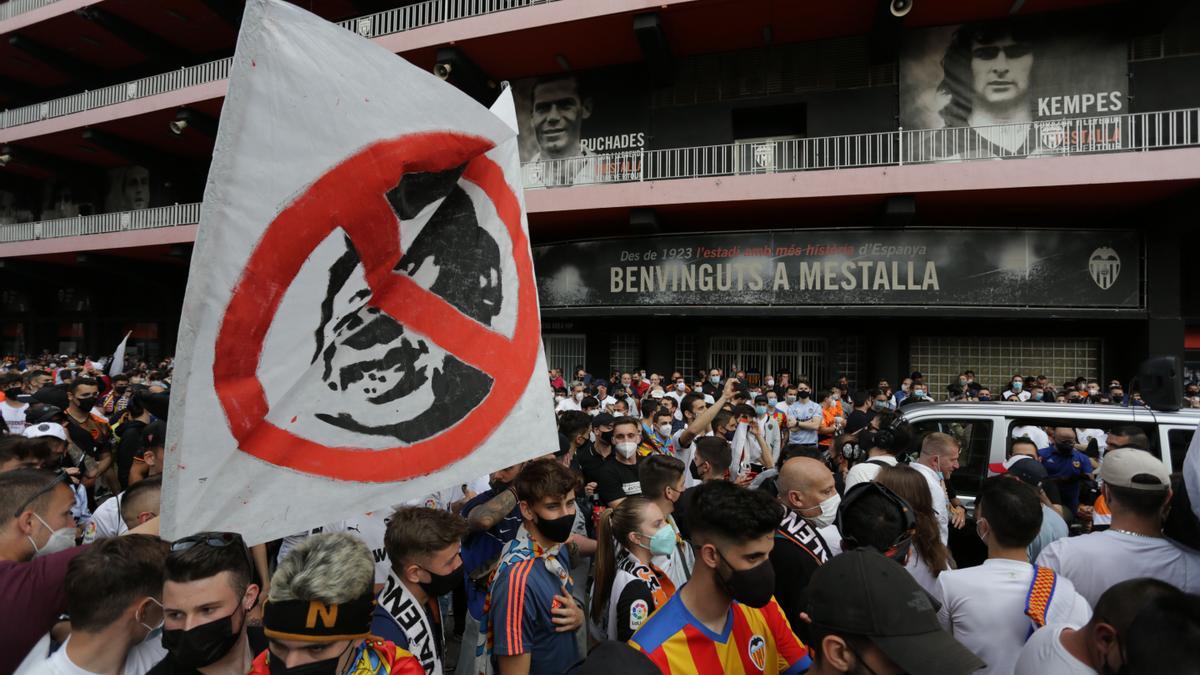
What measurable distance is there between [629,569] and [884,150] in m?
12.0

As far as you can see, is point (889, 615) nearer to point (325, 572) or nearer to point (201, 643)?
point (325, 572)

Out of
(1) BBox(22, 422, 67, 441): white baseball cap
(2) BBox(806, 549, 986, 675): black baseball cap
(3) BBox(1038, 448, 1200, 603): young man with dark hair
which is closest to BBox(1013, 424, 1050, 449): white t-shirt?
(3) BBox(1038, 448, 1200, 603): young man with dark hair

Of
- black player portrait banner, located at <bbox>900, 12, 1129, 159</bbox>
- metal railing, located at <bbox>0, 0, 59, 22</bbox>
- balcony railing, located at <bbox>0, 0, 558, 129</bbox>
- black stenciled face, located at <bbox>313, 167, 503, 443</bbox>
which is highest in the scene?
metal railing, located at <bbox>0, 0, 59, 22</bbox>

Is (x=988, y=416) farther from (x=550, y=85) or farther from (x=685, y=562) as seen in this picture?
(x=550, y=85)

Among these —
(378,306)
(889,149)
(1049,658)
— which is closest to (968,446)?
(1049,658)

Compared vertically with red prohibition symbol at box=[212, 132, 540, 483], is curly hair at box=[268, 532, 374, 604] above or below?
below

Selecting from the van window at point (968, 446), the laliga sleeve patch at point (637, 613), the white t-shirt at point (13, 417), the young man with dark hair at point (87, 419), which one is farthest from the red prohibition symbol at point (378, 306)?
the white t-shirt at point (13, 417)

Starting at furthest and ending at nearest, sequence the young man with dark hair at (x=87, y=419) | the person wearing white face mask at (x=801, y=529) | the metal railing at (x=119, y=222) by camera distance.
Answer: the metal railing at (x=119, y=222), the young man with dark hair at (x=87, y=419), the person wearing white face mask at (x=801, y=529)

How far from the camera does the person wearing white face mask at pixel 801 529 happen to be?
2471 millimetres

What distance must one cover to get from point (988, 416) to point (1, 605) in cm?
602

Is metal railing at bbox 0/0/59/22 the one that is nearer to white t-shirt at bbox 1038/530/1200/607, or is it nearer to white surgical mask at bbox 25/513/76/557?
white surgical mask at bbox 25/513/76/557

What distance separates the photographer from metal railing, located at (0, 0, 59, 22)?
57.8 feet

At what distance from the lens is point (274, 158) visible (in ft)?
6.03

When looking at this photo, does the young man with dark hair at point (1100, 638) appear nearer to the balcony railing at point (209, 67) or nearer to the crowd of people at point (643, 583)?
the crowd of people at point (643, 583)
